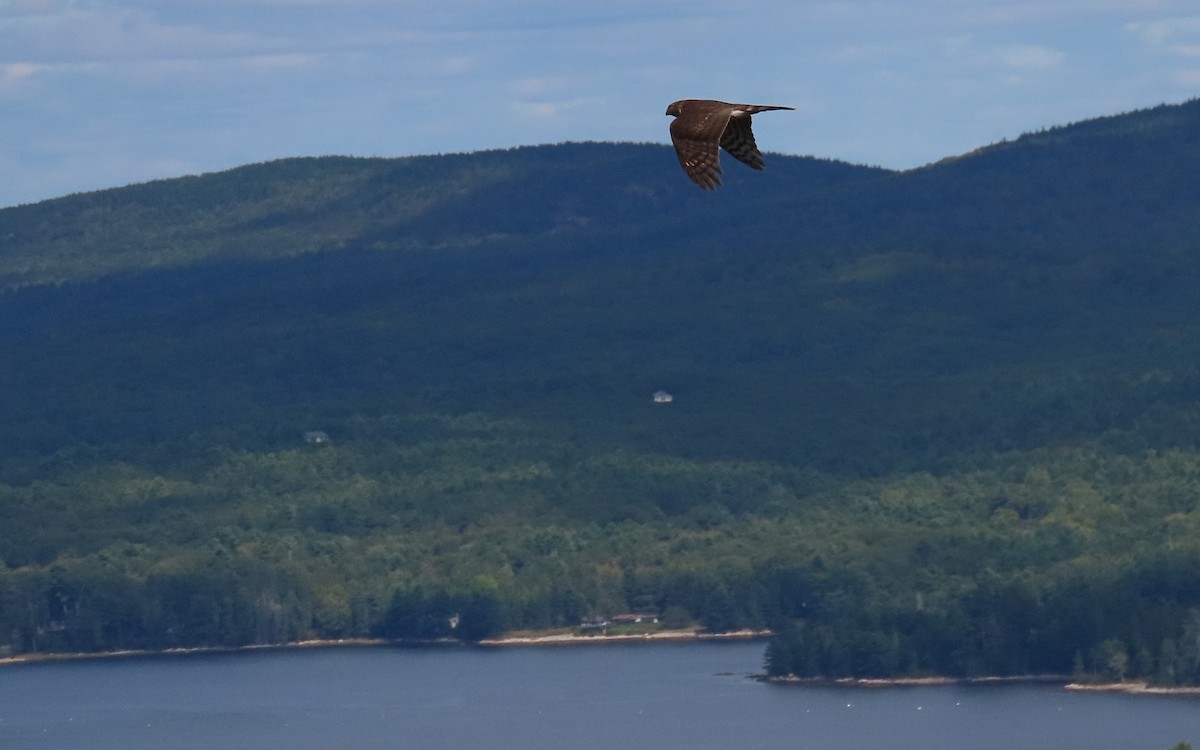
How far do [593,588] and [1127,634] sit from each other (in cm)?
4657

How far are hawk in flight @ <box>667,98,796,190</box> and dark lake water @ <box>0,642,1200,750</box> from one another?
93.7 meters

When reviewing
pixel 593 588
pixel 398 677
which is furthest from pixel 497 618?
pixel 398 677

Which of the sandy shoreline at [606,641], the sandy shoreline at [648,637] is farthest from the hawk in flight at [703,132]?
the sandy shoreline at [648,637]

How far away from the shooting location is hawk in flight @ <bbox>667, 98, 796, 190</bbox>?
23484 mm

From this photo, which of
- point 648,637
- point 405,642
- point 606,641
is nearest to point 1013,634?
point 648,637

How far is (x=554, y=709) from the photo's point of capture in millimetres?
141500

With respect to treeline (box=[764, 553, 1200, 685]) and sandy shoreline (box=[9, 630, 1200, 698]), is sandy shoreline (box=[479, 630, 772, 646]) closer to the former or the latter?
sandy shoreline (box=[9, 630, 1200, 698])

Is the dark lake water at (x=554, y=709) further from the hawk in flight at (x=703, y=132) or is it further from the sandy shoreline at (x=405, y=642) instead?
the hawk in flight at (x=703, y=132)

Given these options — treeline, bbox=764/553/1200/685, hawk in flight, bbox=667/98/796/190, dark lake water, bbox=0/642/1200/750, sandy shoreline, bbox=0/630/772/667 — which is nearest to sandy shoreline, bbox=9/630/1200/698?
sandy shoreline, bbox=0/630/772/667

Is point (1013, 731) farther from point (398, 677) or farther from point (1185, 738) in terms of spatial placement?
point (398, 677)

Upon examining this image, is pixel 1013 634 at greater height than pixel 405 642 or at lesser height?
greater

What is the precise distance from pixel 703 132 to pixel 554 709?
119 meters

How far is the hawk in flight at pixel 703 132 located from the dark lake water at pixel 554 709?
93667mm

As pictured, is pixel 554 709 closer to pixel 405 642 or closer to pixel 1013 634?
pixel 1013 634
